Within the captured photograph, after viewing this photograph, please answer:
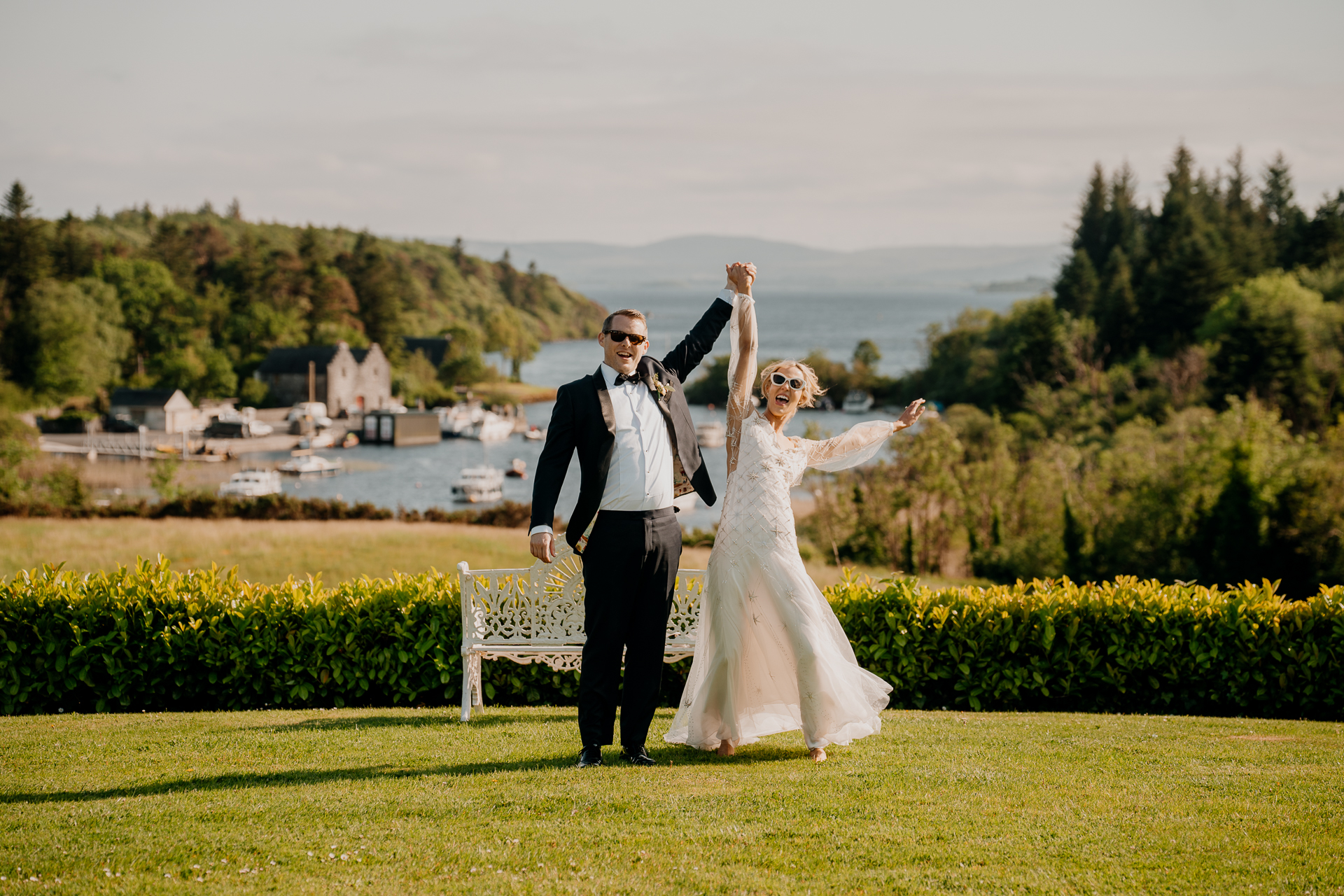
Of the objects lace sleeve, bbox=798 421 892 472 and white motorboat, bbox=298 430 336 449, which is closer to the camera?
lace sleeve, bbox=798 421 892 472

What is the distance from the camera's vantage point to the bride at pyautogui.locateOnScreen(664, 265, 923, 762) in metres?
5.14

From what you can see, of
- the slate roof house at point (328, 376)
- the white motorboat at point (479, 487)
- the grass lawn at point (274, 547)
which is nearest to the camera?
the grass lawn at point (274, 547)

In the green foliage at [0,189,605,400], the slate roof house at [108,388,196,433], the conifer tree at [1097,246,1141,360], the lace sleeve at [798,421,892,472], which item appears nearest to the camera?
the lace sleeve at [798,421,892,472]

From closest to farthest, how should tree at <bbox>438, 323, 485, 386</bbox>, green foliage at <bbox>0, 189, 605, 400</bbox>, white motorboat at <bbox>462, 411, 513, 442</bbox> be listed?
white motorboat at <bbox>462, 411, 513, 442</bbox>, green foliage at <bbox>0, 189, 605, 400</bbox>, tree at <bbox>438, 323, 485, 386</bbox>

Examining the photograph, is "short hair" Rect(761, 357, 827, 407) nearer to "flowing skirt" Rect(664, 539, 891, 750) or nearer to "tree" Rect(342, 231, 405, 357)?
"flowing skirt" Rect(664, 539, 891, 750)

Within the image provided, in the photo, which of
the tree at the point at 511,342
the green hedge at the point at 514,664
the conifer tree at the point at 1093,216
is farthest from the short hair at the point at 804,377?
the tree at the point at 511,342

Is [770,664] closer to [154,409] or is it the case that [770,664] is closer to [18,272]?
[154,409]

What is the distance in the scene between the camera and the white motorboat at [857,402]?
8606 cm

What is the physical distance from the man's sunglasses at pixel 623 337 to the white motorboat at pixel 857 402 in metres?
81.8

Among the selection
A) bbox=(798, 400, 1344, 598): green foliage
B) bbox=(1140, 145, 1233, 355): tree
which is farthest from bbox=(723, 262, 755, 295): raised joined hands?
bbox=(1140, 145, 1233, 355): tree

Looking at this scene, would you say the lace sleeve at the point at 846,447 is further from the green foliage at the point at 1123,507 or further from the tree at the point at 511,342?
the tree at the point at 511,342

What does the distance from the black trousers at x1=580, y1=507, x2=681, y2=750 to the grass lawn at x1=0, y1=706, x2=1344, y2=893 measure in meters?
0.28

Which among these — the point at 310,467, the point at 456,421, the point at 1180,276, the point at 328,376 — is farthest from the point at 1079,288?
the point at 328,376

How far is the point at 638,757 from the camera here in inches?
204
